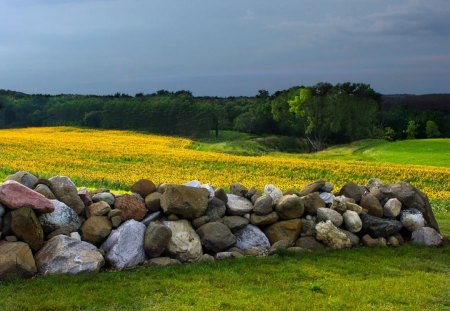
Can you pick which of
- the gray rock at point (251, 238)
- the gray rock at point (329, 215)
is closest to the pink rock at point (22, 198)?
the gray rock at point (251, 238)

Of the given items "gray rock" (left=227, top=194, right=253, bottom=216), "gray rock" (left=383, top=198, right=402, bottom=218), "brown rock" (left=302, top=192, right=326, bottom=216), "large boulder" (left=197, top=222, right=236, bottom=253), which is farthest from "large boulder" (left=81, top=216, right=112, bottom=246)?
"gray rock" (left=383, top=198, right=402, bottom=218)

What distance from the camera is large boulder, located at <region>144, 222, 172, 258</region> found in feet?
42.5

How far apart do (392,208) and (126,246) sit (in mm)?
8064

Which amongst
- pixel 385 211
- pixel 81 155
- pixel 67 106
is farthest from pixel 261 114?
pixel 385 211

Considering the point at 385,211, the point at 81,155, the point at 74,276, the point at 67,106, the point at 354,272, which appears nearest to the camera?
the point at 74,276

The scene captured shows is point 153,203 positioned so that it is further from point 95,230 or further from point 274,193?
point 274,193

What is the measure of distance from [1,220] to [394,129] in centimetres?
11637

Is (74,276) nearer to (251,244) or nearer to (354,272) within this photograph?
(251,244)

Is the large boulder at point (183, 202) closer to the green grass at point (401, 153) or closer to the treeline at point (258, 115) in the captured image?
the green grass at point (401, 153)

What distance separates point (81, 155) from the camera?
50.9 meters

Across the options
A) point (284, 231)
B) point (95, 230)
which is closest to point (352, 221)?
point (284, 231)

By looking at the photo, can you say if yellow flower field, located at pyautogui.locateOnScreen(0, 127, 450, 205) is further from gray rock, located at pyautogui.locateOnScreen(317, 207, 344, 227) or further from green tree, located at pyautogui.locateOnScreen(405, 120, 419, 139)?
green tree, located at pyautogui.locateOnScreen(405, 120, 419, 139)

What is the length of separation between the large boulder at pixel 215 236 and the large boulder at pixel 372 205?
4.60 metres

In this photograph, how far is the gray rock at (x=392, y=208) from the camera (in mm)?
16250
